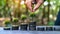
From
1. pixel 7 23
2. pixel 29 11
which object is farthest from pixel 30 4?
pixel 7 23

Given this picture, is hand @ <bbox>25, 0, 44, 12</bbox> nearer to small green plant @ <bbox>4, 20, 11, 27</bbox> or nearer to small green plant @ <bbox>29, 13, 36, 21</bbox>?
small green plant @ <bbox>29, 13, 36, 21</bbox>

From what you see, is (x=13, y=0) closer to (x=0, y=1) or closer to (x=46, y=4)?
(x=0, y=1)

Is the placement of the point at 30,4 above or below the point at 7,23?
above

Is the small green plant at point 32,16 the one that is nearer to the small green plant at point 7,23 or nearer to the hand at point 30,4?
the hand at point 30,4

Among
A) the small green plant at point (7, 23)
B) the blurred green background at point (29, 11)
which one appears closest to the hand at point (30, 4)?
the blurred green background at point (29, 11)

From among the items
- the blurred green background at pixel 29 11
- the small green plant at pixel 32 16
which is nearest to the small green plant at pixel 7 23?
the blurred green background at pixel 29 11

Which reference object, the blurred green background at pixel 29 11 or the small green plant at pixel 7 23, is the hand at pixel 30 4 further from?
the small green plant at pixel 7 23

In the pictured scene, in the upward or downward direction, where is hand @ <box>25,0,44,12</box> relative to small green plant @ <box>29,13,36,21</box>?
upward

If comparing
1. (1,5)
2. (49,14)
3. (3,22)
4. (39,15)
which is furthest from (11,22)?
(49,14)

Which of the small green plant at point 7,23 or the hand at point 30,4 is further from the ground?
the hand at point 30,4

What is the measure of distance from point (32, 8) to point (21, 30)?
0.29 m

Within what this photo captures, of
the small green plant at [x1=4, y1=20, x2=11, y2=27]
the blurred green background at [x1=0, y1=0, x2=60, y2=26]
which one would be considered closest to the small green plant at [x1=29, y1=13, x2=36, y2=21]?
the blurred green background at [x1=0, y1=0, x2=60, y2=26]

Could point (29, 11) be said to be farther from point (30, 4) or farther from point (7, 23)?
point (7, 23)

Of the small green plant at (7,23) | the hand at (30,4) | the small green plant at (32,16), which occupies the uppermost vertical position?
the hand at (30,4)
